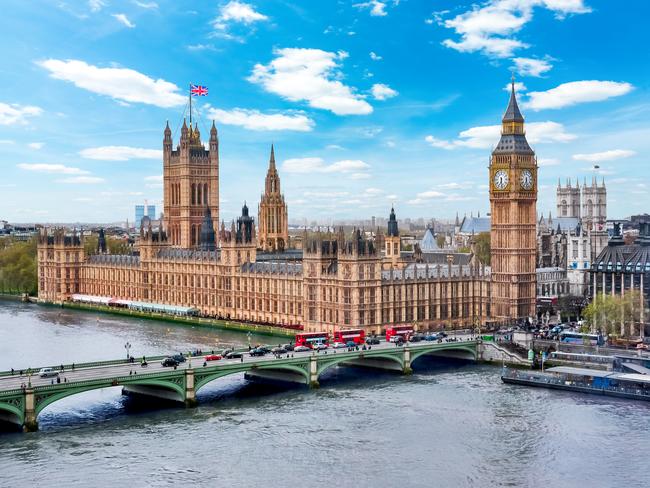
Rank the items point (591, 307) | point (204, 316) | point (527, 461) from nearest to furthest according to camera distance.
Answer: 1. point (527, 461)
2. point (591, 307)
3. point (204, 316)

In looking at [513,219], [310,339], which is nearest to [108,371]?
[310,339]

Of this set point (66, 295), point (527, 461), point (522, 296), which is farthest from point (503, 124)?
point (66, 295)

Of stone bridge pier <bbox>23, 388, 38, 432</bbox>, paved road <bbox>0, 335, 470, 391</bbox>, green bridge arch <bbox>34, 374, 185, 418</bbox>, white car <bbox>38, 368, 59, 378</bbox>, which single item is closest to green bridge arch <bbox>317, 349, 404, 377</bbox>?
paved road <bbox>0, 335, 470, 391</bbox>

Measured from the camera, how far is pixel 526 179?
369 ft

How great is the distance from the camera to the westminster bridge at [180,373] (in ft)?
210

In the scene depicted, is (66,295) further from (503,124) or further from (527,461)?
(527,461)

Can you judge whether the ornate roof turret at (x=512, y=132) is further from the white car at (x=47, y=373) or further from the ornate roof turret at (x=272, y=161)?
the white car at (x=47, y=373)

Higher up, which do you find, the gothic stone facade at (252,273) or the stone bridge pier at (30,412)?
the gothic stone facade at (252,273)

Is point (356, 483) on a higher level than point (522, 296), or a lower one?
lower

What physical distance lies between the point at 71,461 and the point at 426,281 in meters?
61.5

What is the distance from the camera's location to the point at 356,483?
5444 centimetres

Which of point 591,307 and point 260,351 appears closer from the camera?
point 260,351

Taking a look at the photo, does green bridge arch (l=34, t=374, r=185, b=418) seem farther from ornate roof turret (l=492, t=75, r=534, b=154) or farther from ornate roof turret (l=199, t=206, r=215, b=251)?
ornate roof turret (l=199, t=206, r=215, b=251)

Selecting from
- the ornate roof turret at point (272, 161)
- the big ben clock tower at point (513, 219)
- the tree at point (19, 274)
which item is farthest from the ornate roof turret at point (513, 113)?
the tree at point (19, 274)
